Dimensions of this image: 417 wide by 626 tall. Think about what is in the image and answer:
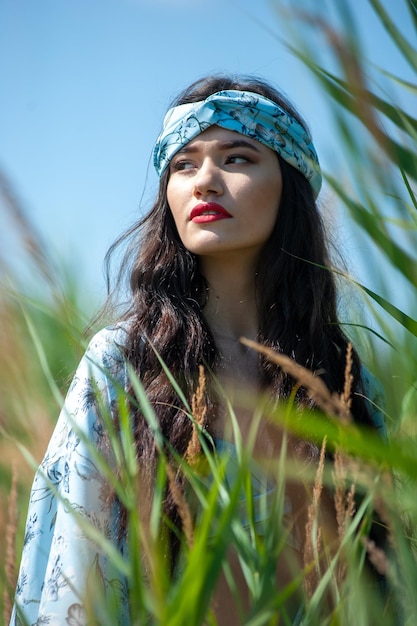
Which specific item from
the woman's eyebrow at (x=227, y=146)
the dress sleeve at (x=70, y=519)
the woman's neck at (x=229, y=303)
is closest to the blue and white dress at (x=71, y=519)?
the dress sleeve at (x=70, y=519)

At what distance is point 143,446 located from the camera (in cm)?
137

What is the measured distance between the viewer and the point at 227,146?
1.64 metres

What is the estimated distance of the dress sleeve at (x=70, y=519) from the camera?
118cm

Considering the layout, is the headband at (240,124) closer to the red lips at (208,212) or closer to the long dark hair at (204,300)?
the long dark hair at (204,300)

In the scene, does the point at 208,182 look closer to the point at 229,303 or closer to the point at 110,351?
the point at 229,303

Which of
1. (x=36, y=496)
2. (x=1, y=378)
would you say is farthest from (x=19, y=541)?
(x=1, y=378)

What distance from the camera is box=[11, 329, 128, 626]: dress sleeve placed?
1181mm

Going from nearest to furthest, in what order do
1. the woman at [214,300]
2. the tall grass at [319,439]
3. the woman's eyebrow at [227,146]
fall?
the tall grass at [319,439] → the woman at [214,300] → the woman's eyebrow at [227,146]

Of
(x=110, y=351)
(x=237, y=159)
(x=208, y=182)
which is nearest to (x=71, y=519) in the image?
(x=110, y=351)

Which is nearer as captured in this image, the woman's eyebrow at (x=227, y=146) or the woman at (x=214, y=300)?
the woman at (x=214, y=300)

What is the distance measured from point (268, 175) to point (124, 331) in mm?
444

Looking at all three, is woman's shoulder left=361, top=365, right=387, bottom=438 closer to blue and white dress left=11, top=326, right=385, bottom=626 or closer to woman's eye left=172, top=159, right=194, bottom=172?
blue and white dress left=11, top=326, right=385, bottom=626

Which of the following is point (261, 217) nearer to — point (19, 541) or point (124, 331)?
point (124, 331)

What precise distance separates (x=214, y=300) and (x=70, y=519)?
0.59 metres
